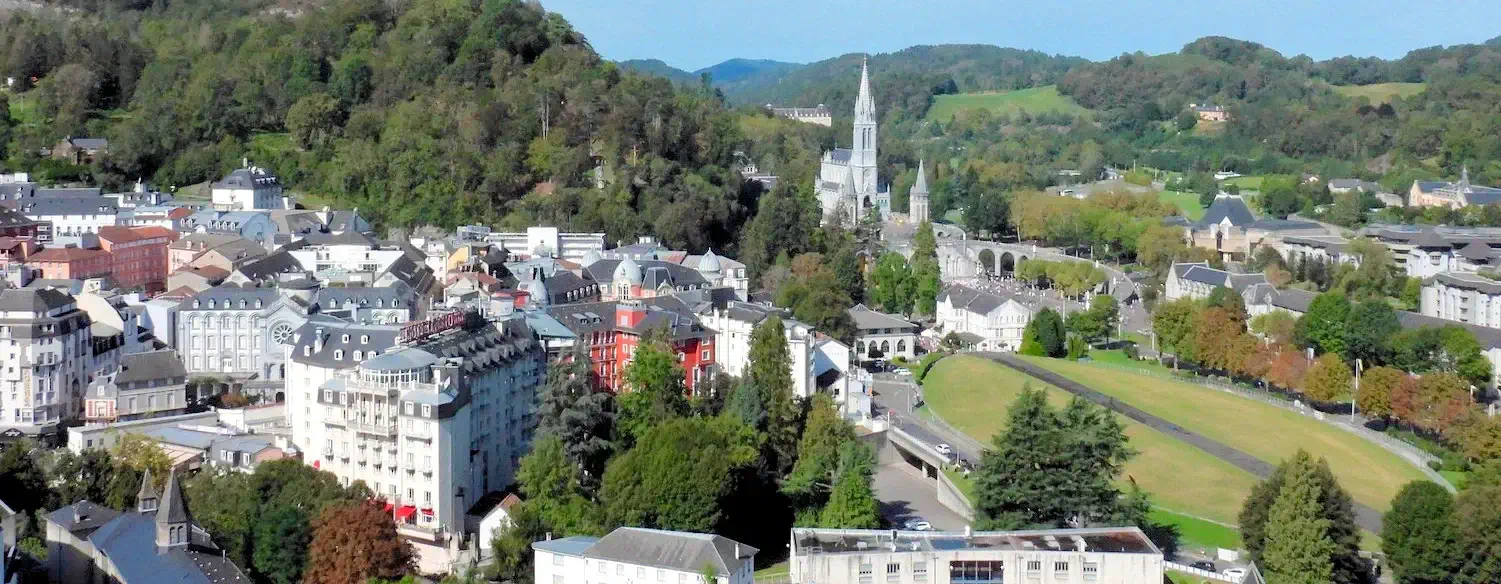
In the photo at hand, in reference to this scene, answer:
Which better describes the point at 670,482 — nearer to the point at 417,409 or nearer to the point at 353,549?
the point at 417,409

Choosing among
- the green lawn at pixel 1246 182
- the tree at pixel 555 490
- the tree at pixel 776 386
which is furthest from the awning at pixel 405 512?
the green lawn at pixel 1246 182

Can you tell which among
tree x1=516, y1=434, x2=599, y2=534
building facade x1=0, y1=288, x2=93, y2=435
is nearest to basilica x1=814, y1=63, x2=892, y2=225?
building facade x1=0, y1=288, x2=93, y2=435

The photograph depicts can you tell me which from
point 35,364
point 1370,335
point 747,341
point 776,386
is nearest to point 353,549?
point 776,386

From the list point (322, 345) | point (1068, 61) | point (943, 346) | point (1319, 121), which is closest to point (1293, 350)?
point (943, 346)

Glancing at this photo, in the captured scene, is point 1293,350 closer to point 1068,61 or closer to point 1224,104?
point 1224,104

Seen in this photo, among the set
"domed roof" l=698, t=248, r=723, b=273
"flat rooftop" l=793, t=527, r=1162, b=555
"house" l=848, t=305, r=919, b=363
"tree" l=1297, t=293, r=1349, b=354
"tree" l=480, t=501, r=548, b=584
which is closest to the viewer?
"flat rooftop" l=793, t=527, r=1162, b=555

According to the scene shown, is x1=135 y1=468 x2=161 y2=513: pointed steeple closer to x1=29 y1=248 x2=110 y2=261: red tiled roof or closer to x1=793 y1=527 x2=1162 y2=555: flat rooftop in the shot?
x1=793 y1=527 x2=1162 y2=555: flat rooftop

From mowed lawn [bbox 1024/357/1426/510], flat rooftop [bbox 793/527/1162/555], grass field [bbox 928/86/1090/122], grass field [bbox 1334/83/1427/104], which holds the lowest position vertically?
mowed lawn [bbox 1024/357/1426/510]
